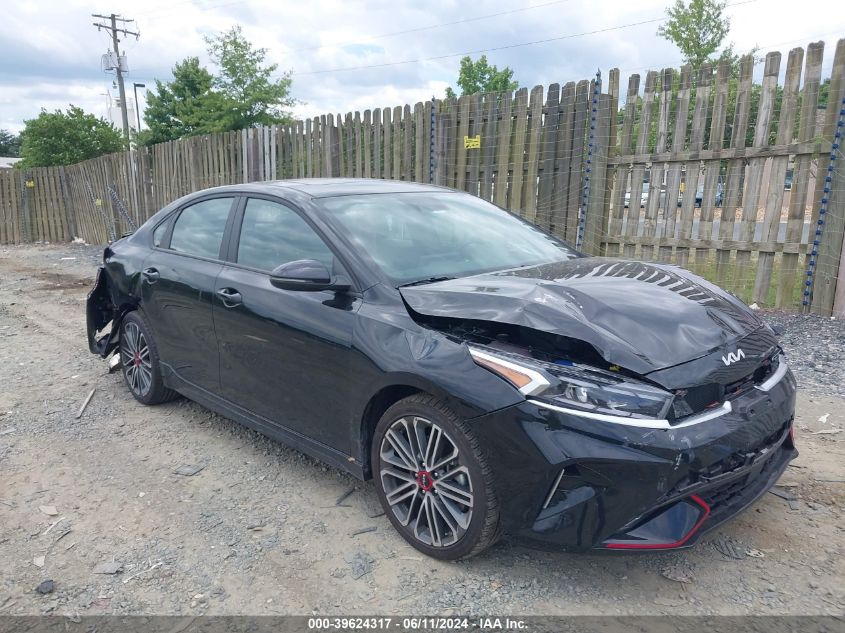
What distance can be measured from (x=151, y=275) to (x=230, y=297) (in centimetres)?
114

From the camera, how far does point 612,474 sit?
2.33m

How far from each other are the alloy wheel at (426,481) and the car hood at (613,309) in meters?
0.54

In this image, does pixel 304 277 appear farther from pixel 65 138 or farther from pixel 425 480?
pixel 65 138

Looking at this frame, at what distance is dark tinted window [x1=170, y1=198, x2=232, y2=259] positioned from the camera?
13.5ft

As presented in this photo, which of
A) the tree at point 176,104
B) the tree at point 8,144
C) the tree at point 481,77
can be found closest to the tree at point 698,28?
the tree at point 481,77

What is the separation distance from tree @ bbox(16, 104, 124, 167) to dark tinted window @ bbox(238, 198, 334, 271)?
1012 inches

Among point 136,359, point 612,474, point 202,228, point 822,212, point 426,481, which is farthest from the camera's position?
point 822,212

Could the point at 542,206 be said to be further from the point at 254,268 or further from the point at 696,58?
the point at 696,58

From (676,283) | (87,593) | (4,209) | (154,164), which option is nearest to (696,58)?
(154,164)

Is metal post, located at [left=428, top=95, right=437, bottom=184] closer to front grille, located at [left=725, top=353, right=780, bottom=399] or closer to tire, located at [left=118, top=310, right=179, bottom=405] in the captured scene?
tire, located at [left=118, top=310, right=179, bottom=405]

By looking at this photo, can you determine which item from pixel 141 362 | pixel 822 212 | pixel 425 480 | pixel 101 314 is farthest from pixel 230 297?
pixel 822 212

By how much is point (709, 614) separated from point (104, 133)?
2922 centimetres

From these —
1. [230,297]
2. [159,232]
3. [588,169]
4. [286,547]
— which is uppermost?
[588,169]

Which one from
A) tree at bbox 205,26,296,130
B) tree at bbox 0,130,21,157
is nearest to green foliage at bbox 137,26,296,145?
tree at bbox 205,26,296,130
